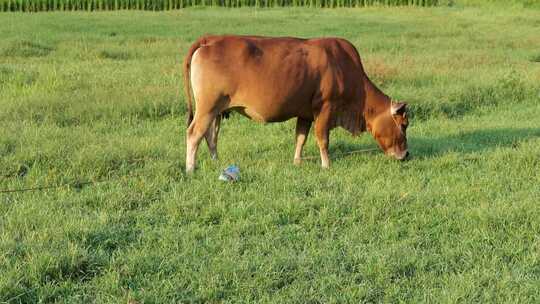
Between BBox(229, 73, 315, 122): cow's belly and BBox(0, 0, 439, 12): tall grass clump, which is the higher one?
BBox(229, 73, 315, 122): cow's belly

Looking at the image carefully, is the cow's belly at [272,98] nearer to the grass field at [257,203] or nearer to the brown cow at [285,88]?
the brown cow at [285,88]

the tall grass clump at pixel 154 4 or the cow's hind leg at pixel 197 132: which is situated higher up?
the cow's hind leg at pixel 197 132

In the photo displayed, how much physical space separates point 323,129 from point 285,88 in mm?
622

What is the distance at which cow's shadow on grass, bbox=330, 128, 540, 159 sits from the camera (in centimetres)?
784

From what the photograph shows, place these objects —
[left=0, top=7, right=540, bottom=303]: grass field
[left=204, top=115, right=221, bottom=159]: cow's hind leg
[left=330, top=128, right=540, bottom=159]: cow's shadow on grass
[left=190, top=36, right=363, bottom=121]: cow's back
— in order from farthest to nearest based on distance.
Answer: [left=330, top=128, right=540, bottom=159]: cow's shadow on grass
[left=204, top=115, right=221, bottom=159]: cow's hind leg
[left=190, top=36, right=363, bottom=121]: cow's back
[left=0, top=7, right=540, bottom=303]: grass field

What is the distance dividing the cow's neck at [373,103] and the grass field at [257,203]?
486mm

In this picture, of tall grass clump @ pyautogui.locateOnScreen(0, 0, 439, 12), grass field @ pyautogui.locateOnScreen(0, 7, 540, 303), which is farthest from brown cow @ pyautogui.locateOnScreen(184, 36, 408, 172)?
tall grass clump @ pyautogui.locateOnScreen(0, 0, 439, 12)

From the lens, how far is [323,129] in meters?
7.16

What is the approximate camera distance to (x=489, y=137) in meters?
8.61

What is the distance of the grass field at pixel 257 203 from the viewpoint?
4.22 metres

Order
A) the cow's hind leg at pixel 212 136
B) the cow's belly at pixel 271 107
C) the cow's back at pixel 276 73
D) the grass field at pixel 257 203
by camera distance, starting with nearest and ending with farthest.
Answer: the grass field at pixel 257 203 < the cow's back at pixel 276 73 < the cow's belly at pixel 271 107 < the cow's hind leg at pixel 212 136

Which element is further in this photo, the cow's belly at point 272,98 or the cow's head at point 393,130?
the cow's head at point 393,130

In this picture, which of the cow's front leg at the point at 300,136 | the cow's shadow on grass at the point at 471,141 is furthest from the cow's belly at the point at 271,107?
the cow's shadow on grass at the point at 471,141

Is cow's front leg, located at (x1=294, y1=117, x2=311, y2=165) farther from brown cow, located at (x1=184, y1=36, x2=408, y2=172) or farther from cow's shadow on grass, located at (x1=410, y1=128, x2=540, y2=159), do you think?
cow's shadow on grass, located at (x1=410, y1=128, x2=540, y2=159)
